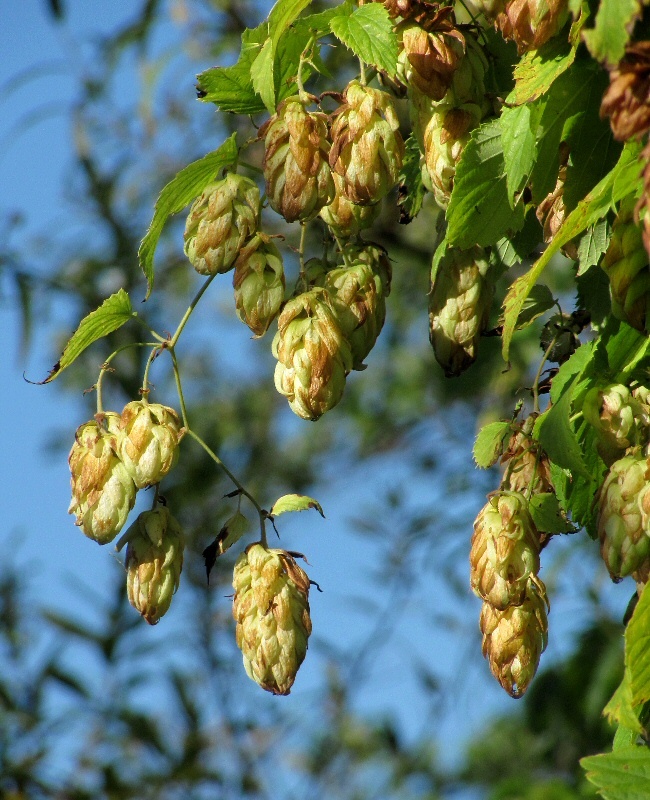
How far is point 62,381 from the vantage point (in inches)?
143

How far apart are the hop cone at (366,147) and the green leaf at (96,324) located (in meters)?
0.24

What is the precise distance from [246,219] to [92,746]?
2.19m

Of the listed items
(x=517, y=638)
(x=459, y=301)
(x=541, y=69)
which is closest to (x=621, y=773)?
(x=517, y=638)

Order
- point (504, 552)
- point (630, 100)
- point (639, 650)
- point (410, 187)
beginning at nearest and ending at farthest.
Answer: point (630, 100)
point (639, 650)
point (504, 552)
point (410, 187)

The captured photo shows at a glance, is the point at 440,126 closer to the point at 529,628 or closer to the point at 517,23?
the point at 517,23

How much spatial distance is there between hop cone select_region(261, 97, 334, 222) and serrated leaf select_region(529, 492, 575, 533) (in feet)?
0.93

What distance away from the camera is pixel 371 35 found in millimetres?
844

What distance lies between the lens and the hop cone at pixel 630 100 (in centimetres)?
58

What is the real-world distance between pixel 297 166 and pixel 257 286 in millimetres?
105

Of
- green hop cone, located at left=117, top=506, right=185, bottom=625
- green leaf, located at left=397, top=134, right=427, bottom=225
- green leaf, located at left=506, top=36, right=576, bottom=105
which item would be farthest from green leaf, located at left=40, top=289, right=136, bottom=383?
green leaf, located at left=506, top=36, right=576, bottom=105

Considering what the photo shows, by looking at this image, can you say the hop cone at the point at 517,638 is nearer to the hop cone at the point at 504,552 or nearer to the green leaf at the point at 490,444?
the hop cone at the point at 504,552

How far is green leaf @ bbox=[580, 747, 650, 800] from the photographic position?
76 cm

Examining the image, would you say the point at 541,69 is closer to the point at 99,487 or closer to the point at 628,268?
the point at 628,268

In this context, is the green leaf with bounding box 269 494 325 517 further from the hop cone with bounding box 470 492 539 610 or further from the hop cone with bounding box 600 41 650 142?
the hop cone with bounding box 600 41 650 142
